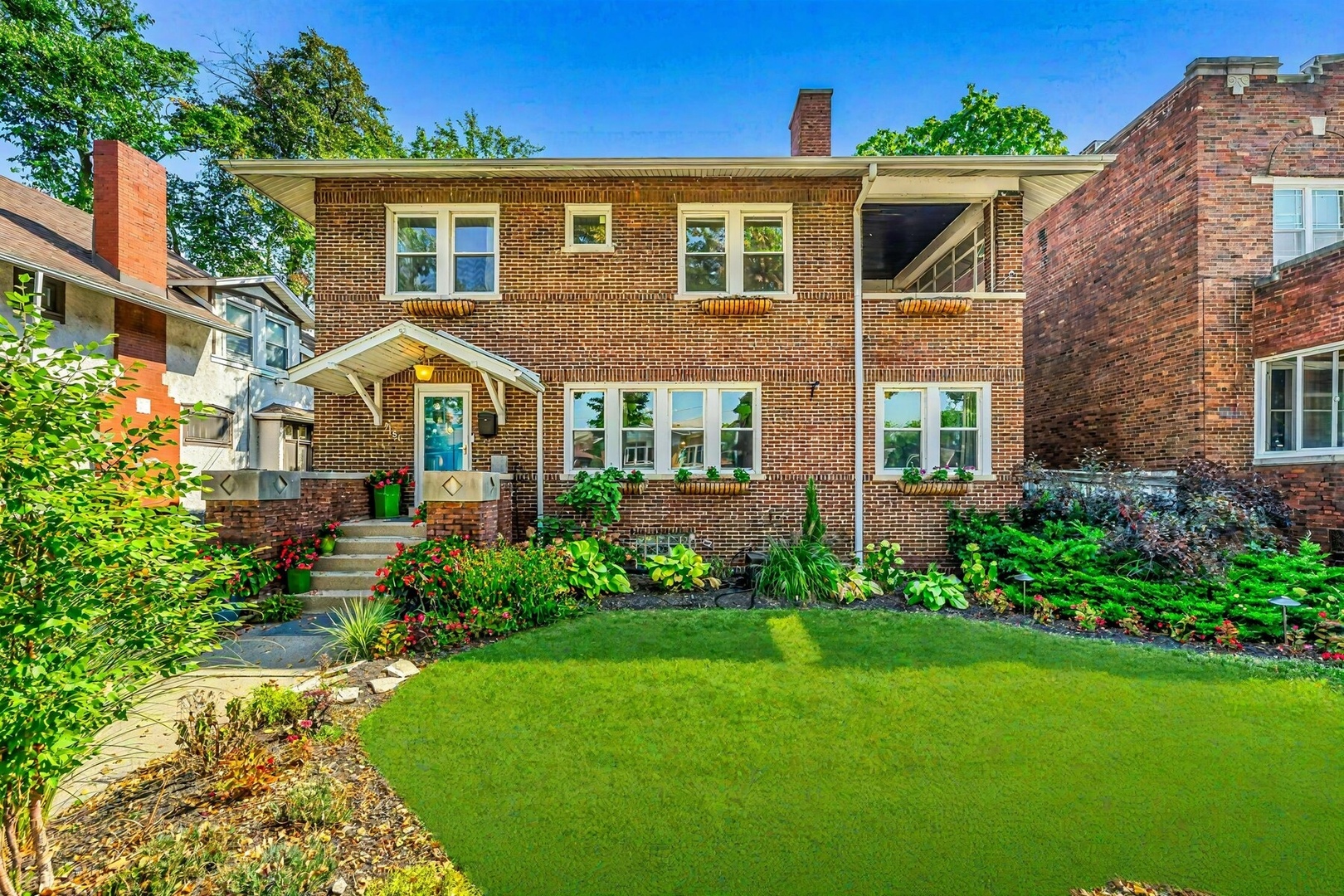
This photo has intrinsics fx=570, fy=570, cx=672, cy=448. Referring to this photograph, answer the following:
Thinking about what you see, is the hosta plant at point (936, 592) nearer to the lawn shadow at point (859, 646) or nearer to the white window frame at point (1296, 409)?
the lawn shadow at point (859, 646)

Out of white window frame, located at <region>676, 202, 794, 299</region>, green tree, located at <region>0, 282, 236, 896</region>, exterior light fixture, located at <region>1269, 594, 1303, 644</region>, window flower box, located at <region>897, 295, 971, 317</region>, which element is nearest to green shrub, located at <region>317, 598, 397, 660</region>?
green tree, located at <region>0, 282, 236, 896</region>

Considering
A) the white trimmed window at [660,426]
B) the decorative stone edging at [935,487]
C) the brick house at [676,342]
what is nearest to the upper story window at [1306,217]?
the brick house at [676,342]

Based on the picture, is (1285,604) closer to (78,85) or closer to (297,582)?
(297,582)

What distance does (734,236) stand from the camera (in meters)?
9.27

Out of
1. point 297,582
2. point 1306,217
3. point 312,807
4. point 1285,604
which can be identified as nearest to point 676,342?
point 297,582

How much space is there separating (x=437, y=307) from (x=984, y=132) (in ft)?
61.9

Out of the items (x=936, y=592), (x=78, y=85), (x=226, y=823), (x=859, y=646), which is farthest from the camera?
(x=78, y=85)

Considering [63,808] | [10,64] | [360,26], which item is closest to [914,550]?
[63,808]

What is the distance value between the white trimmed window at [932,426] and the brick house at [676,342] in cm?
3

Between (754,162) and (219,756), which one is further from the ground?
(754,162)

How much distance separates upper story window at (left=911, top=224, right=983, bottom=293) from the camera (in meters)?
9.60

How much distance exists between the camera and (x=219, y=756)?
3471mm

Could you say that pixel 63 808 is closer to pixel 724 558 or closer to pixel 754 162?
pixel 724 558

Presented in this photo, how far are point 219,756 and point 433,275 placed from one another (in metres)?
7.62
